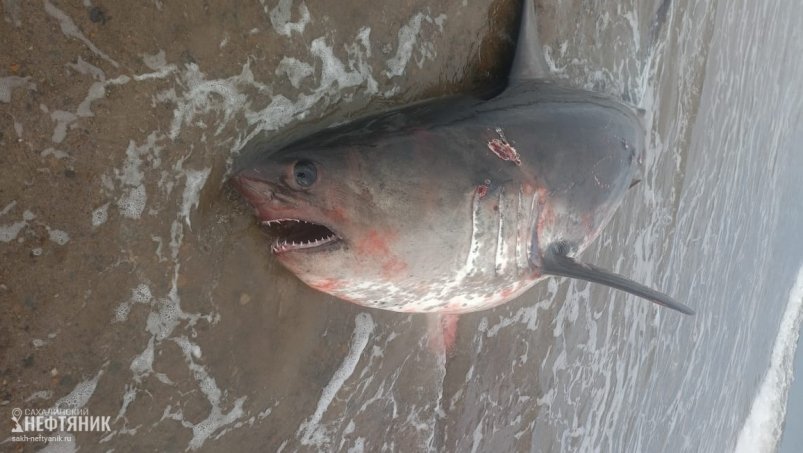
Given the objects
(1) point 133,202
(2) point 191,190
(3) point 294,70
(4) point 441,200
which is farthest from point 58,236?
(4) point 441,200

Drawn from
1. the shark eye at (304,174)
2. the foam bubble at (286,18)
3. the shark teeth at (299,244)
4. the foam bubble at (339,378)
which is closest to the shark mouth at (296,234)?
the shark teeth at (299,244)

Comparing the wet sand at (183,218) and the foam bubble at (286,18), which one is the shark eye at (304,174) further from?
the foam bubble at (286,18)

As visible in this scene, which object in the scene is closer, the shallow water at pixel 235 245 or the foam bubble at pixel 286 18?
the shallow water at pixel 235 245

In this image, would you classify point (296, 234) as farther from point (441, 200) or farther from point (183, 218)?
point (441, 200)

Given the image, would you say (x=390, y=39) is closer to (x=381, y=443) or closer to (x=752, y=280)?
(x=381, y=443)

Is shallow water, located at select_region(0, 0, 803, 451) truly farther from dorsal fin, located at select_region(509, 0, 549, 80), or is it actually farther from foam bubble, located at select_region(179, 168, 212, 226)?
dorsal fin, located at select_region(509, 0, 549, 80)

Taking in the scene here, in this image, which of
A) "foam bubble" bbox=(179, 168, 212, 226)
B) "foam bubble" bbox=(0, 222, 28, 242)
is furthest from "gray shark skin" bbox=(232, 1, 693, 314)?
"foam bubble" bbox=(0, 222, 28, 242)

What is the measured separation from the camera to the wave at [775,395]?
11789mm

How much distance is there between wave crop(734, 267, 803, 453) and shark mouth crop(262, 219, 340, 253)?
433 inches

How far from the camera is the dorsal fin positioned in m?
4.70

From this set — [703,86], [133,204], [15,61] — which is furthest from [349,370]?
[703,86]

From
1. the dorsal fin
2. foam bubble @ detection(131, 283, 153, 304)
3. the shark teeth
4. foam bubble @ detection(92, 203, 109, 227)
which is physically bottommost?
foam bubble @ detection(131, 283, 153, 304)

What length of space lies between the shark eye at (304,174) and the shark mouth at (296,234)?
25 centimetres

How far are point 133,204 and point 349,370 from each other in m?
1.80
